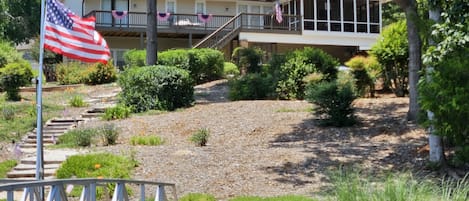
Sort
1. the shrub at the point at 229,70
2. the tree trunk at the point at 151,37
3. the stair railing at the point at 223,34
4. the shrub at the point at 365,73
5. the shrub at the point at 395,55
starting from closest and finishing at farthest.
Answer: the shrub at the point at 395,55
the shrub at the point at 365,73
the tree trunk at the point at 151,37
the shrub at the point at 229,70
the stair railing at the point at 223,34

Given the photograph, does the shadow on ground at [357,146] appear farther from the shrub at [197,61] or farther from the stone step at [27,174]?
the shrub at [197,61]

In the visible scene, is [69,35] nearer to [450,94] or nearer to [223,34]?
[450,94]

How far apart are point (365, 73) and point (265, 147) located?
6629 mm

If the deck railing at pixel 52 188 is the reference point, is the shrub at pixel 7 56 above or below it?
above

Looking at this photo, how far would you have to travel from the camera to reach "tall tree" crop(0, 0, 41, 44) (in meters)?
40.9

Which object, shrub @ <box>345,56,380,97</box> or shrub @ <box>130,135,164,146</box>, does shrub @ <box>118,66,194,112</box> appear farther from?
shrub @ <box>345,56,380,97</box>

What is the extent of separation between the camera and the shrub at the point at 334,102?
13102mm

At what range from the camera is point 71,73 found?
25609 millimetres

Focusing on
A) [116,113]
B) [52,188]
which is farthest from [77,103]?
[52,188]

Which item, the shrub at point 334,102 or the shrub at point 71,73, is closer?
the shrub at point 334,102

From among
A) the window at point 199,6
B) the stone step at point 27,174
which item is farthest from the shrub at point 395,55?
the window at point 199,6

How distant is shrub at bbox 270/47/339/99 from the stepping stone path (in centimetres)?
562

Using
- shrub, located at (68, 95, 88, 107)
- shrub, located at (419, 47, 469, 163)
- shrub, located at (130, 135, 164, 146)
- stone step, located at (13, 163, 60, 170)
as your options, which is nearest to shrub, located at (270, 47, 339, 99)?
shrub, located at (130, 135, 164, 146)

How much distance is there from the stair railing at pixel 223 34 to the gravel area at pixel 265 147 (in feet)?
45.2
